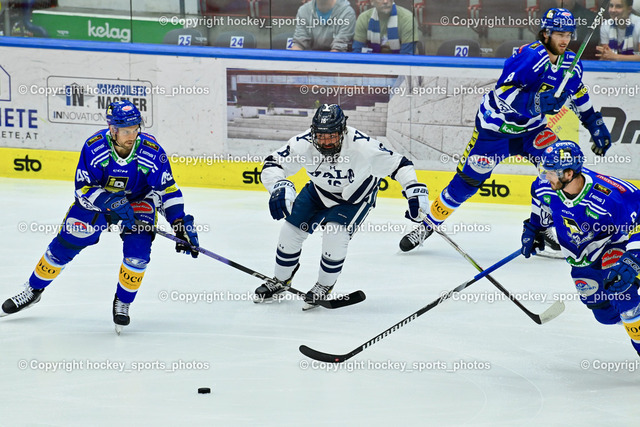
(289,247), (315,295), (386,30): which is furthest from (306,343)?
(386,30)

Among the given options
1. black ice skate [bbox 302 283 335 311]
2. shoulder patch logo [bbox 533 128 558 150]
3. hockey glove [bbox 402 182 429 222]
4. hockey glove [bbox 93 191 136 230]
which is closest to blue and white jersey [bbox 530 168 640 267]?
hockey glove [bbox 402 182 429 222]

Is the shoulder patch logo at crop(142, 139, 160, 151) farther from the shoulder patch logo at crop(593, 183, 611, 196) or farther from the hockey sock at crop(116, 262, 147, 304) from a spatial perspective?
the shoulder patch logo at crop(593, 183, 611, 196)

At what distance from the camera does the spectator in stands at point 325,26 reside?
752cm

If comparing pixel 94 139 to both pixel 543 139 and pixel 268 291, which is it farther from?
pixel 543 139

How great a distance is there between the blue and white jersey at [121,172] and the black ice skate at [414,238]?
74.3 inches

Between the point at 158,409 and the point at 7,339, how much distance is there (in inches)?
46.5

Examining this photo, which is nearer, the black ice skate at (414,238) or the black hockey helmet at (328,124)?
the black hockey helmet at (328,124)

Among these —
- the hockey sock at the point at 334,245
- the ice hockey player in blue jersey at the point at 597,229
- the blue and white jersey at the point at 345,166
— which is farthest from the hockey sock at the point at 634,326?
the hockey sock at the point at 334,245

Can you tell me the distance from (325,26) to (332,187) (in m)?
2.97

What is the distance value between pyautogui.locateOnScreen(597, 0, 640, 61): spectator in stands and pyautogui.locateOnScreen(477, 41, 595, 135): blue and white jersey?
157 cm

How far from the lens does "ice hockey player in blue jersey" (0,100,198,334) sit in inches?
173

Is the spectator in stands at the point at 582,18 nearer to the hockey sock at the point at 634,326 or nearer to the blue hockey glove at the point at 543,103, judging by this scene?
the blue hockey glove at the point at 543,103

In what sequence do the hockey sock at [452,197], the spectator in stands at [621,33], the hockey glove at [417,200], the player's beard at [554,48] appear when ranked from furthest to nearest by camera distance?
the spectator in stands at [621,33]
the hockey sock at [452,197]
the player's beard at [554,48]
the hockey glove at [417,200]

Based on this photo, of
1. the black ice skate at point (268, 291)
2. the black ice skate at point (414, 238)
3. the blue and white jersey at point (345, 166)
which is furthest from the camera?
the black ice skate at point (414, 238)
